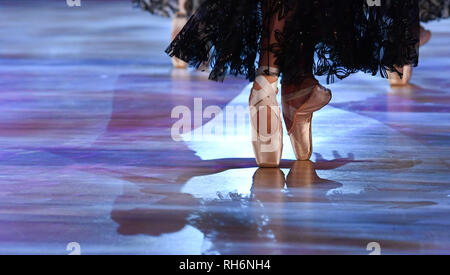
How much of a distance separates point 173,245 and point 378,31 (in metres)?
0.85

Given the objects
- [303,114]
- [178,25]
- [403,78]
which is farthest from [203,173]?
[178,25]

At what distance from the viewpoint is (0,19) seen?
229 inches

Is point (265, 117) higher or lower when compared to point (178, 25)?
higher

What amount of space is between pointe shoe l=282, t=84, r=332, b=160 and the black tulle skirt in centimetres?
4

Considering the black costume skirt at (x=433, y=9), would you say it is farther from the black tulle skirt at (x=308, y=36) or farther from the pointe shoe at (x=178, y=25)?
the black tulle skirt at (x=308, y=36)

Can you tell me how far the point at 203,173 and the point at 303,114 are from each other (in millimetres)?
257

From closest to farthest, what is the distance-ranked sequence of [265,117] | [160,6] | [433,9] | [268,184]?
[268,184] < [265,117] < [433,9] < [160,6]

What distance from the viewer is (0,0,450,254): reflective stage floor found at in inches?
56.3

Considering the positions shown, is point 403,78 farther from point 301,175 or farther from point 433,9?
point 301,175

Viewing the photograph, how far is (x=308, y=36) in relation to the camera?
1.93 m

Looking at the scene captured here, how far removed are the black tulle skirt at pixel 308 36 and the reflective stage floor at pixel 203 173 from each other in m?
0.21

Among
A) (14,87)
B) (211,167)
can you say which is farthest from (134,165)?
(14,87)

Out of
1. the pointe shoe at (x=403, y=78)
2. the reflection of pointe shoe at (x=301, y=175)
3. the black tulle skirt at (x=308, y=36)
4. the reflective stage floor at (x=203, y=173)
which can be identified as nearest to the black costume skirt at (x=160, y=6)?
the reflective stage floor at (x=203, y=173)

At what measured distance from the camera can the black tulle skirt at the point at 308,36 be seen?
1.92m
